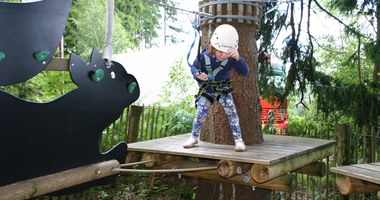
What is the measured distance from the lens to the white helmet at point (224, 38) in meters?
3.12

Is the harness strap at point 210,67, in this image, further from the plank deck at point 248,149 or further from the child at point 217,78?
the plank deck at point 248,149

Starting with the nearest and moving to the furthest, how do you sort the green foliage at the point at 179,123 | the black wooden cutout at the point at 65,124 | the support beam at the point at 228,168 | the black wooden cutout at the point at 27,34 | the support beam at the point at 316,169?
the black wooden cutout at the point at 27,34 → the black wooden cutout at the point at 65,124 → the support beam at the point at 228,168 → the support beam at the point at 316,169 → the green foliage at the point at 179,123

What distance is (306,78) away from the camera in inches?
227

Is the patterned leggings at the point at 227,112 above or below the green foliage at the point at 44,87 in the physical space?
below

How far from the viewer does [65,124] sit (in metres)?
2.38

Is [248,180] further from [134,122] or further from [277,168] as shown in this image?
[134,122]

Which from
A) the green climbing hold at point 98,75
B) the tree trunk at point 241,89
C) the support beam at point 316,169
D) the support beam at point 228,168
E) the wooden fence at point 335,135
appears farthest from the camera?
the wooden fence at point 335,135

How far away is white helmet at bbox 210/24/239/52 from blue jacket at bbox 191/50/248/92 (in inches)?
6.7

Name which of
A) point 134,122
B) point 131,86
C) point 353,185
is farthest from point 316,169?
point 131,86

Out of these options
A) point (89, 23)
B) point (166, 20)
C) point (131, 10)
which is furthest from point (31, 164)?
point (166, 20)

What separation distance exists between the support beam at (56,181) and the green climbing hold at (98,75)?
1.90ft

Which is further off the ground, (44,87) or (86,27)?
(86,27)

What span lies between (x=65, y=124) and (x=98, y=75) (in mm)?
377

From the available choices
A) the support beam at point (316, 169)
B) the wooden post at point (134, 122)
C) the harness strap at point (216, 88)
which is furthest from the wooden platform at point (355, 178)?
the wooden post at point (134, 122)
